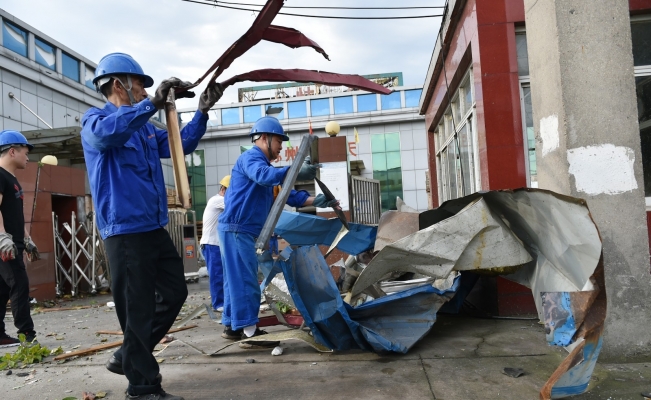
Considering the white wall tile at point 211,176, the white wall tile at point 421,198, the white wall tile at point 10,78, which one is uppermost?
the white wall tile at point 10,78

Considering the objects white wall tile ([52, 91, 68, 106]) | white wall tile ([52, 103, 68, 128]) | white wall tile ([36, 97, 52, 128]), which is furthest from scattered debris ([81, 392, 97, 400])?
white wall tile ([52, 91, 68, 106])

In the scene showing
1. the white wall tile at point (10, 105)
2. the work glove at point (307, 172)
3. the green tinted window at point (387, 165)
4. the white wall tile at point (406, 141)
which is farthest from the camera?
the white wall tile at point (406, 141)

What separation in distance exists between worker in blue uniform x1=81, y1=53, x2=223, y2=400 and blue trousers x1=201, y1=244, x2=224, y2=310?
3163 millimetres

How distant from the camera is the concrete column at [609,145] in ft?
10.1

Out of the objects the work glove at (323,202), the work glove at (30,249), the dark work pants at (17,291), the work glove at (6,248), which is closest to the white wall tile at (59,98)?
the work glove at (30,249)

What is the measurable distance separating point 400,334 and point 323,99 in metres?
24.9

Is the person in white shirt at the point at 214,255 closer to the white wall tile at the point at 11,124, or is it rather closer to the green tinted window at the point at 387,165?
the white wall tile at the point at 11,124

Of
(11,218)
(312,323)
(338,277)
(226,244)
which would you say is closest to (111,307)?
(11,218)

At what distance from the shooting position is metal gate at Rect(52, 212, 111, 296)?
9750 millimetres

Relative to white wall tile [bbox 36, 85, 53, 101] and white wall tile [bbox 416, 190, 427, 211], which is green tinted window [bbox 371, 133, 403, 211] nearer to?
white wall tile [bbox 416, 190, 427, 211]

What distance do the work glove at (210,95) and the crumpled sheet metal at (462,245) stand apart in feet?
4.56

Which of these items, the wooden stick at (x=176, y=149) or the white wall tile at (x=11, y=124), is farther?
the white wall tile at (x=11, y=124)

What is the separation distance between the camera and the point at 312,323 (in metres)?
3.44

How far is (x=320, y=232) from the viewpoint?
14.7 feet
